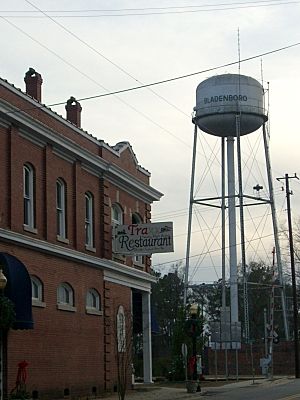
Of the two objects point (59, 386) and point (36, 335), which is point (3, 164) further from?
point (59, 386)

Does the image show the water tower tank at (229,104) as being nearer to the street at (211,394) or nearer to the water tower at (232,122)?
the water tower at (232,122)

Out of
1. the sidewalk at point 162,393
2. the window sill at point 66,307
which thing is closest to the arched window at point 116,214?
the window sill at point 66,307

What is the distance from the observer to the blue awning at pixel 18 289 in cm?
2956

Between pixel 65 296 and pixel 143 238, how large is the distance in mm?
5255

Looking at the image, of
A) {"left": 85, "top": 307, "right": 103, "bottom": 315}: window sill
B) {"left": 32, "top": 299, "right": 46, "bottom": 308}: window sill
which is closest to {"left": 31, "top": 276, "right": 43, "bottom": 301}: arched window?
{"left": 32, "top": 299, "right": 46, "bottom": 308}: window sill

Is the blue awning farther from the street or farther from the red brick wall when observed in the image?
the street

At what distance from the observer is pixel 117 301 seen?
42.3 metres

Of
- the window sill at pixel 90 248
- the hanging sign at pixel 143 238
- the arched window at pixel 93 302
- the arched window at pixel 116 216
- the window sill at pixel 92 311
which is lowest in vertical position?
the window sill at pixel 92 311

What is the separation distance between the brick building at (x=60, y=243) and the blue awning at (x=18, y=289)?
4cm

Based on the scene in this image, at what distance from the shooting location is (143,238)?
40.2 m

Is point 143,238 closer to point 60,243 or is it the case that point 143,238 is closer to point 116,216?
point 116,216

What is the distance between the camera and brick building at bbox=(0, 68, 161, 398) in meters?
31.7

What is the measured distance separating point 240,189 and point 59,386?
95.4 feet

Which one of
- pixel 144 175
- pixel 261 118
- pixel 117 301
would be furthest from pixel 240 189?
pixel 117 301
